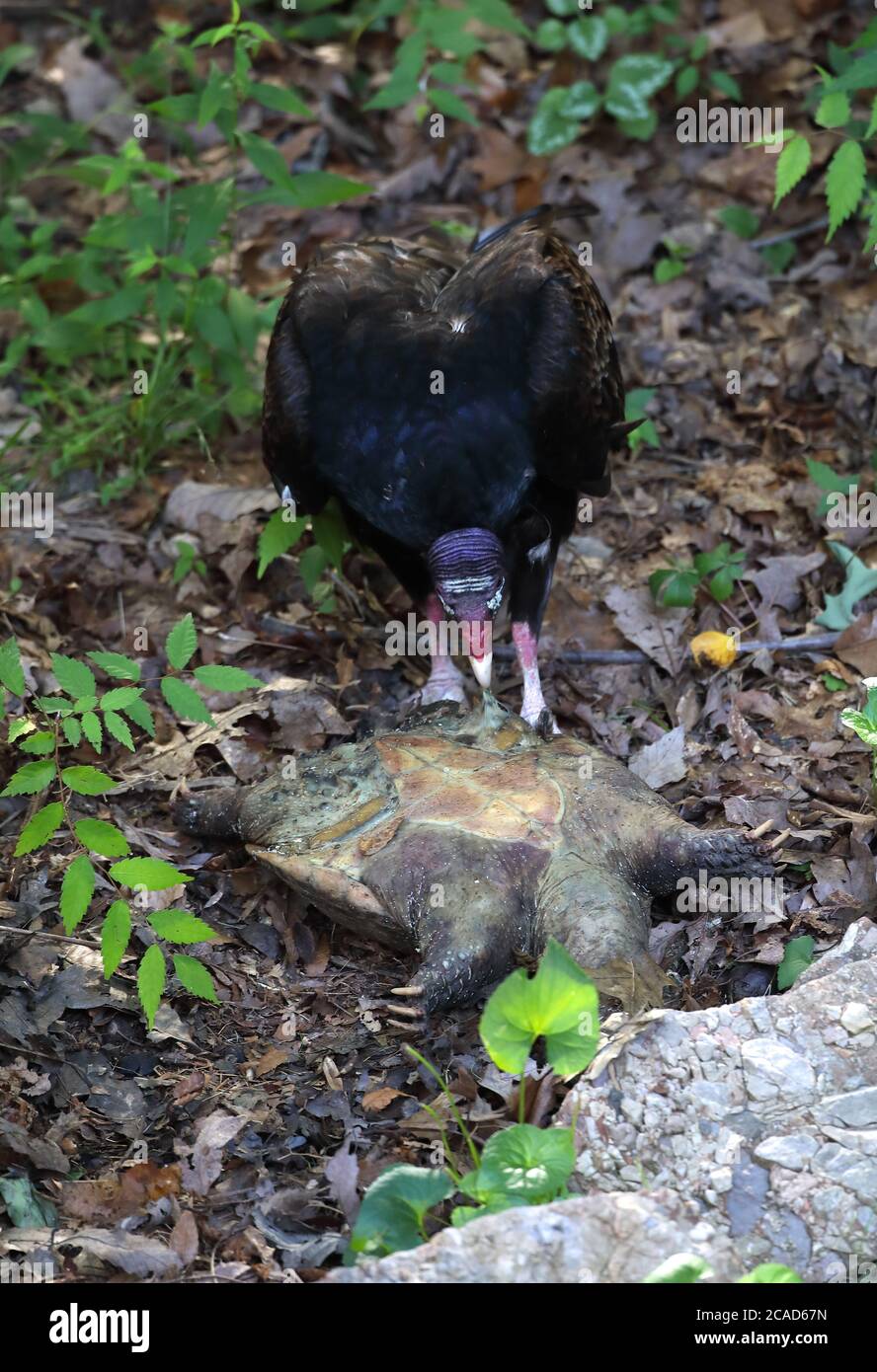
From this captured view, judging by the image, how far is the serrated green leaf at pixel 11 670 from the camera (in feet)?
11.7

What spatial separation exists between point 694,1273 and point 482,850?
1345 mm

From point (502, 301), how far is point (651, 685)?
139 cm

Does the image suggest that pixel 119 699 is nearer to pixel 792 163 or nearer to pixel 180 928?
pixel 180 928

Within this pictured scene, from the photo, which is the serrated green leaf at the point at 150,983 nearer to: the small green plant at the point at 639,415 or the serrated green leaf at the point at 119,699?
the serrated green leaf at the point at 119,699

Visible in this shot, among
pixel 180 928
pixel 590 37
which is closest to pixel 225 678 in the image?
pixel 180 928

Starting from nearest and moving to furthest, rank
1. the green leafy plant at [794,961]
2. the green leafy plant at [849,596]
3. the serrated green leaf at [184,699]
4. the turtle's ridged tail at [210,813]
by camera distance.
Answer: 1. the serrated green leaf at [184,699]
2. the green leafy plant at [794,961]
3. the turtle's ridged tail at [210,813]
4. the green leafy plant at [849,596]

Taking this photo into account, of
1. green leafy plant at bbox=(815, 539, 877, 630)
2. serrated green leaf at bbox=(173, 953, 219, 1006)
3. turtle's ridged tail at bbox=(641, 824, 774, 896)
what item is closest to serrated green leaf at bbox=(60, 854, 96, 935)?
serrated green leaf at bbox=(173, 953, 219, 1006)

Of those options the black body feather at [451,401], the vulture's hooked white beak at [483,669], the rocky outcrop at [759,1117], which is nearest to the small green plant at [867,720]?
the rocky outcrop at [759,1117]

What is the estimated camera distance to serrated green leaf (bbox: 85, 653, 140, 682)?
3573 mm

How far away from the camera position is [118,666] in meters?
3.61

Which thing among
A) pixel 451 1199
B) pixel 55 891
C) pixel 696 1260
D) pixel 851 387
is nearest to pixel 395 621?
pixel 55 891

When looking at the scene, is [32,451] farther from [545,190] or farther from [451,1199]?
[451,1199]

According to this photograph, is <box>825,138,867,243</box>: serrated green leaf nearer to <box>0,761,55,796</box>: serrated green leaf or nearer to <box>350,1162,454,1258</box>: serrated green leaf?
<box>0,761,55,796</box>: serrated green leaf

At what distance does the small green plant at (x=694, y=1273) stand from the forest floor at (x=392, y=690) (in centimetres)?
71
